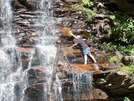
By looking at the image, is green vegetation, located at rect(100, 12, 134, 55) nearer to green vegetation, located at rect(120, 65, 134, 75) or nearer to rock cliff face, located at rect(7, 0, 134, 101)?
rock cliff face, located at rect(7, 0, 134, 101)

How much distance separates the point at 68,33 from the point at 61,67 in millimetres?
3159

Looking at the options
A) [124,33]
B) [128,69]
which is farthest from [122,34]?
[128,69]

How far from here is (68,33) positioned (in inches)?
560

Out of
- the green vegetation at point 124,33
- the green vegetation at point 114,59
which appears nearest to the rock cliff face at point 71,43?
the green vegetation at point 114,59

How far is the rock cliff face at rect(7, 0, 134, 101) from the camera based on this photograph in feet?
37.1

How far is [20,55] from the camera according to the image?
12320 millimetres

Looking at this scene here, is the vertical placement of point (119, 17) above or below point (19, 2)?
below

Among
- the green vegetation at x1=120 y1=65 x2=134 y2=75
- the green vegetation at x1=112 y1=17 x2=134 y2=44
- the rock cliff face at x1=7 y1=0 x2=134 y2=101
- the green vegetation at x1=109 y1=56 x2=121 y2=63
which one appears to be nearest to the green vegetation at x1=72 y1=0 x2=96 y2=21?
the rock cliff face at x1=7 y1=0 x2=134 y2=101

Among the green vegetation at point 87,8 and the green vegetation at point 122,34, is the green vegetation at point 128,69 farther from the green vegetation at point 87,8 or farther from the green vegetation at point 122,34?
the green vegetation at point 87,8

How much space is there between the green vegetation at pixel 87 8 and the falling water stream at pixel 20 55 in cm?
158

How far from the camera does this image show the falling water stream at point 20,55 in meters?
11.2

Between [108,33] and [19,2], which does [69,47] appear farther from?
[19,2]

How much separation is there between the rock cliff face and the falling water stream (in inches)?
9.0

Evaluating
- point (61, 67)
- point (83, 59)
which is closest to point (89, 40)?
point (83, 59)
